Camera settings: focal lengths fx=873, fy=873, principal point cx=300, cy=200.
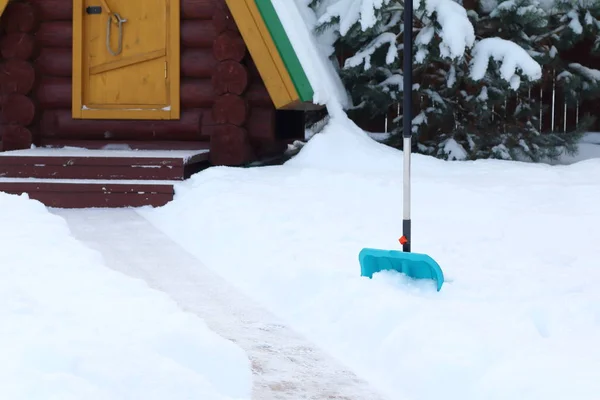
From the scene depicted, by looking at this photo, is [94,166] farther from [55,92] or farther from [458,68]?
[458,68]

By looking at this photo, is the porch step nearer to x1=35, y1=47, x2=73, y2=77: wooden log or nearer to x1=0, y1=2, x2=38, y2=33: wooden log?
x1=35, y1=47, x2=73, y2=77: wooden log

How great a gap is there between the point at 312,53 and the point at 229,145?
1.21 m

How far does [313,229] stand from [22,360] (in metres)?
3.32

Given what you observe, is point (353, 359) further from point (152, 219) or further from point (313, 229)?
point (152, 219)

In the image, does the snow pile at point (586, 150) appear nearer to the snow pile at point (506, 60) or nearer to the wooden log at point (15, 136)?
the snow pile at point (506, 60)

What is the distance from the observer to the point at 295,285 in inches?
187

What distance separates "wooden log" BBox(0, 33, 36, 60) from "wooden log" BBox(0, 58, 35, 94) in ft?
0.21

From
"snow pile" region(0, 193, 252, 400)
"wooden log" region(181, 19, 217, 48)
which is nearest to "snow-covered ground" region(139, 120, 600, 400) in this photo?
"snow pile" region(0, 193, 252, 400)

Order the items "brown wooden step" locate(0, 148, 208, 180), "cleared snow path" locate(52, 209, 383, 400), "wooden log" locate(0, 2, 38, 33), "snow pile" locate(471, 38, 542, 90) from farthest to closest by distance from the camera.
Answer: "wooden log" locate(0, 2, 38, 33), "snow pile" locate(471, 38, 542, 90), "brown wooden step" locate(0, 148, 208, 180), "cleared snow path" locate(52, 209, 383, 400)

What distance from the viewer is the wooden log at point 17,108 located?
8.94 m

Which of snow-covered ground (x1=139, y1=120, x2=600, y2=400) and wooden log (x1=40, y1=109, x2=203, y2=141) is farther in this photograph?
wooden log (x1=40, y1=109, x2=203, y2=141)

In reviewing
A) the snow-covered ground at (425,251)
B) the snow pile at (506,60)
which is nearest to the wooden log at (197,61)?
the snow-covered ground at (425,251)

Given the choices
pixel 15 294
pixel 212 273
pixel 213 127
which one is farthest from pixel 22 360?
pixel 213 127

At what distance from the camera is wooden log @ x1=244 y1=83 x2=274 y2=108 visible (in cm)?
869
